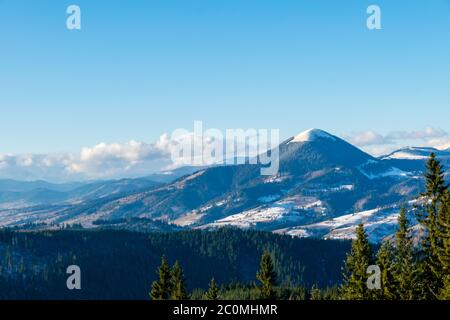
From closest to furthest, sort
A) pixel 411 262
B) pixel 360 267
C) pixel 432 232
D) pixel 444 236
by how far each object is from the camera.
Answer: pixel 444 236 → pixel 360 267 → pixel 411 262 → pixel 432 232

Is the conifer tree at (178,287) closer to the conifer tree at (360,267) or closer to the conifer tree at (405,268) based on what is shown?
the conifer tree at (360,267)

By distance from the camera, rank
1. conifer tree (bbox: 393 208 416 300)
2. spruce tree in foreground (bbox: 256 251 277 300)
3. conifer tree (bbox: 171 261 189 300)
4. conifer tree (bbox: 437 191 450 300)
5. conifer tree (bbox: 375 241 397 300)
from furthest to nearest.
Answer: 1. spruce tree in foreground (bbox: 256 251 277 300)
2. conifer tree (bbox: 171 261 189 300)
3. conifer tree (bbox: 393 208 416 300)
4. conifer tree (bbox: 375 241 397 300)
5. conifer tree (bbox: 437 191 450 300)

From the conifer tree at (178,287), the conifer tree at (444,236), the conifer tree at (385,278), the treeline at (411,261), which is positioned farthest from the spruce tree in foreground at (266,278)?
the conifer tree at (444,236)

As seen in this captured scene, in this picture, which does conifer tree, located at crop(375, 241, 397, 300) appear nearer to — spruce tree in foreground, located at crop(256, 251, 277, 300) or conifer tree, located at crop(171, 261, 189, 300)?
conifer tree, located at crop(171, 261, 189, 300)

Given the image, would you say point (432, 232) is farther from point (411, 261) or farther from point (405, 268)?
point (405, 268)

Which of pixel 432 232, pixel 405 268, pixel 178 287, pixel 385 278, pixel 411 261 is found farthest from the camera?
pixel 178 287

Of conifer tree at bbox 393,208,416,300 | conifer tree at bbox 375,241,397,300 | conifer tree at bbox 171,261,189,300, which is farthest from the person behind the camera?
conifer tree at bbox 171,261,189,300

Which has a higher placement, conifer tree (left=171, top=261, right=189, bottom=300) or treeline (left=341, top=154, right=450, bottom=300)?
treeline (left=341, top=154, right=450, bottom=300)

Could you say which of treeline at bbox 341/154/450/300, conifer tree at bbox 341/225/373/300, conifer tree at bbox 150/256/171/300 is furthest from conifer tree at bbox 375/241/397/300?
conifer tree at bbox 150/256/171/300

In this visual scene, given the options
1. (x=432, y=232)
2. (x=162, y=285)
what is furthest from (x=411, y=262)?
(x=162, y=285)
